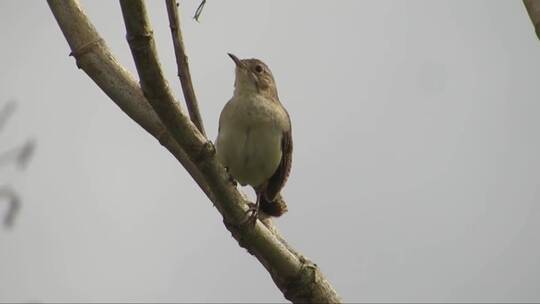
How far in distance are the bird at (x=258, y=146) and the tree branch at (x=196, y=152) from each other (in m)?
1.62

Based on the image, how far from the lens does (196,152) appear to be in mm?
4027

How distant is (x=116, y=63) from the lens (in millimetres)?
4766

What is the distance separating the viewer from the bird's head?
7528 mm

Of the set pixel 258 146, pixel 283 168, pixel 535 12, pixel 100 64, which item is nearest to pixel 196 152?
pixel 100 64

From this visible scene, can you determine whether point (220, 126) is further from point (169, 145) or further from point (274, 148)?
point (169, 145)

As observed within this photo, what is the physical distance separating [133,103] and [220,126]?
2.34m

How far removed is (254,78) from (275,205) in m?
1.45

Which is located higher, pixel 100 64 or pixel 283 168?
pixel 283 168

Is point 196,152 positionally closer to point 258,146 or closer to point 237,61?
point 258,146

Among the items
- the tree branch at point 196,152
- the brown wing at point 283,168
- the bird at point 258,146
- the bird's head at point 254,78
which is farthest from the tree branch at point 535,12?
the bird's head at point 254,78

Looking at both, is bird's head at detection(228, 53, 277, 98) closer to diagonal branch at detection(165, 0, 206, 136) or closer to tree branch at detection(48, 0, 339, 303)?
diagonal branch at detection(165, 0, 206, 136)

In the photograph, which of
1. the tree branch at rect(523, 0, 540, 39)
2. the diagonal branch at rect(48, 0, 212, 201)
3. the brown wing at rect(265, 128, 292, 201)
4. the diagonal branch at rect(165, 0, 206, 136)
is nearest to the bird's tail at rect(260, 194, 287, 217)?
the brown wing at rect(265, 128, 292, 201)

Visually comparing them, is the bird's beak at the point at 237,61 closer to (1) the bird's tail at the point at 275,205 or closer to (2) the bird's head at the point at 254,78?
(2) the bird's head at the point at 254,78

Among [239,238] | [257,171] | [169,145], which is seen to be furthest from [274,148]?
[239,238]
